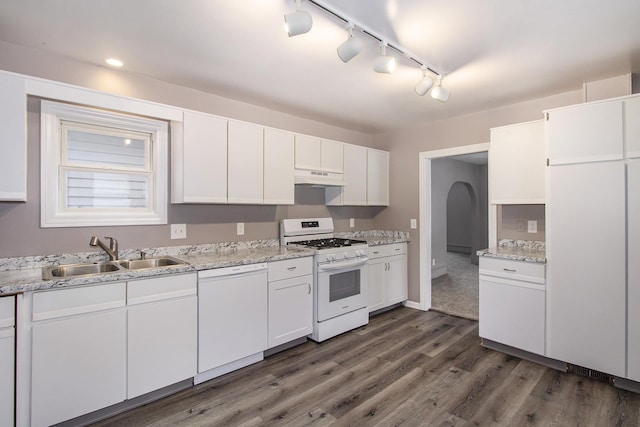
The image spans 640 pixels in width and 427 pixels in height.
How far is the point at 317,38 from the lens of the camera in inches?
82.0

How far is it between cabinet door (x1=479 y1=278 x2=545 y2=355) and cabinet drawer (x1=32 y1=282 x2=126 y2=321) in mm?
3043

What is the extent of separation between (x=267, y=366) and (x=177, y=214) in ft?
5.11

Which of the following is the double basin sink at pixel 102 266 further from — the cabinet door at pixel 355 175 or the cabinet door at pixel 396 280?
the cabinet door at pixel 396 280

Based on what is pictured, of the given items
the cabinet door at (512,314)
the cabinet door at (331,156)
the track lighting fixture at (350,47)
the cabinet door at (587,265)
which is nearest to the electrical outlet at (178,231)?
the cabinet door at (331,156)

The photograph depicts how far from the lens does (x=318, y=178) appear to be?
11.8ft

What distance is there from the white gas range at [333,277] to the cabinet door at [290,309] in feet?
0.33

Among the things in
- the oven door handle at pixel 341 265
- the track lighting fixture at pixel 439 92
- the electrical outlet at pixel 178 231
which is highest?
the track lighting fixture at pixel 439 92

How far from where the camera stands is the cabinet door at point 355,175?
3.98 m

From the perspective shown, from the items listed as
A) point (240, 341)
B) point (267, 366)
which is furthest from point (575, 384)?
point (240, 341)

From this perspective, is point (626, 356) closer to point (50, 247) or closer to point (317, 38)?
point (317, 38)

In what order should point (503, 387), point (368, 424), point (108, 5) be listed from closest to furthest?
point (108, 5) < point (368, 424) < point (503, 387)

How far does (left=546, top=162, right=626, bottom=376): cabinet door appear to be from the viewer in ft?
→ 7.77

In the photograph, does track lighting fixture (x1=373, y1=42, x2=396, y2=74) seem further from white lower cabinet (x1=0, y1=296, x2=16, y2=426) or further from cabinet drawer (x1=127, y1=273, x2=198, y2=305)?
white lower cabinet (x1=0, y1=296, x2=16, y2=426)

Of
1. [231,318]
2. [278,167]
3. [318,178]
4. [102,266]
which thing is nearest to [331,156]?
[318,178]
